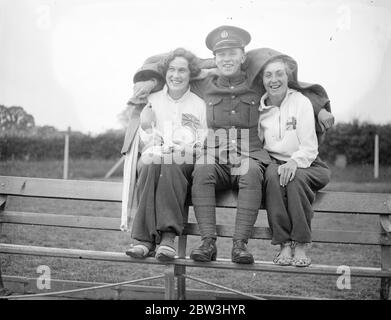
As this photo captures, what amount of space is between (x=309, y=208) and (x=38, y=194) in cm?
185

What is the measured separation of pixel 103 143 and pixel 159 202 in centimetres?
1164

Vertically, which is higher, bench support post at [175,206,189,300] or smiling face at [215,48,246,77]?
smiling face at [215,48,246,77]

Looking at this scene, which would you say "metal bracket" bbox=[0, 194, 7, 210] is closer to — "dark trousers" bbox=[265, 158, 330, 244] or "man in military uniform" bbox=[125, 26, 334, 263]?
"man in military uniform" bbox=[125, 26, 334, 263]

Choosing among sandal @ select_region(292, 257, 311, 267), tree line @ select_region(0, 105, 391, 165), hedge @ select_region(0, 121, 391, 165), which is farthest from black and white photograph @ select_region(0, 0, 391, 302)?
hedge @ select_region(0, 121, 391, 165)

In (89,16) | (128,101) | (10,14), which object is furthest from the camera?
(89,16)

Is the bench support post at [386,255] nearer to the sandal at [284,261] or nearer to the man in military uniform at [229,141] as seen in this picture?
the sandal at [284,261]

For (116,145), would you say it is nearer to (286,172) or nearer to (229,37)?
(229,37)

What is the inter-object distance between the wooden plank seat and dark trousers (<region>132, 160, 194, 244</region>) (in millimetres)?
170

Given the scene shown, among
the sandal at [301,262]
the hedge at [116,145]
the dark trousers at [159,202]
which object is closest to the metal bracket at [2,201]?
the dark trousers at [159,202]

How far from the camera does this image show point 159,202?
8.34 ft

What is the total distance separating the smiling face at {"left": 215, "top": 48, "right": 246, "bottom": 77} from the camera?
2914 millimetres
